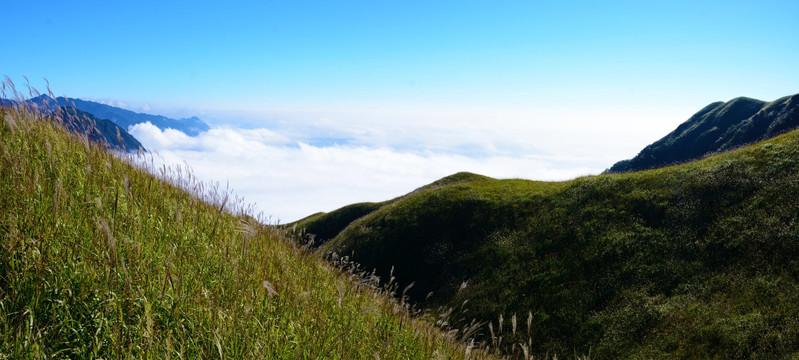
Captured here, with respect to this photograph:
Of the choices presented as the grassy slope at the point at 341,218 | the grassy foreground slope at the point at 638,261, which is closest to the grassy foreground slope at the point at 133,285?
the grassy foreground slope at the point at 638,261

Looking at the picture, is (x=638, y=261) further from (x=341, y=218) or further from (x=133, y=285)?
(x=341, y=218)

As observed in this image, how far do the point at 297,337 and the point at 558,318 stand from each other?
2429 centimetres

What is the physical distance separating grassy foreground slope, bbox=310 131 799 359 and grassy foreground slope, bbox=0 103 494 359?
9.01 m

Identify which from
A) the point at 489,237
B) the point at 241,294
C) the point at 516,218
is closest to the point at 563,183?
the point at 516,218

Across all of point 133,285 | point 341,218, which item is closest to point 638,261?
point 133,285

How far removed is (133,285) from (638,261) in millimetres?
28809

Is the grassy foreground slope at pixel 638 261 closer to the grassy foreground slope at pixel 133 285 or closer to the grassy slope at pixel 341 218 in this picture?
the grassy foreground slope at pixel 133 285

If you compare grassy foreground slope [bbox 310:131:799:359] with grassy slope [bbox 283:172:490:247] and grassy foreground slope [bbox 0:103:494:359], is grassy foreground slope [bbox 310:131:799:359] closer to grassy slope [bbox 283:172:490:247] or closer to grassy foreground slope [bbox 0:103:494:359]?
grassy foreground slope [bbox 0:103:494:359]

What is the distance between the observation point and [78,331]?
3.33m

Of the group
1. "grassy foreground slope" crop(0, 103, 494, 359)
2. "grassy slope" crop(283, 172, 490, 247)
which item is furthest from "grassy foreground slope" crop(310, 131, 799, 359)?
"grassy slope" crop(283, 172, 490, 247)

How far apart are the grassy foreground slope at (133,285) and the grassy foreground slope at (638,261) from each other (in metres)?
9.01

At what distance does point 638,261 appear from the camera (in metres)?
25.6

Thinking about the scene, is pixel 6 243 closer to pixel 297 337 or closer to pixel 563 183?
pixel 297 337

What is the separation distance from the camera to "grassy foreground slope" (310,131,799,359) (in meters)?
19.0
